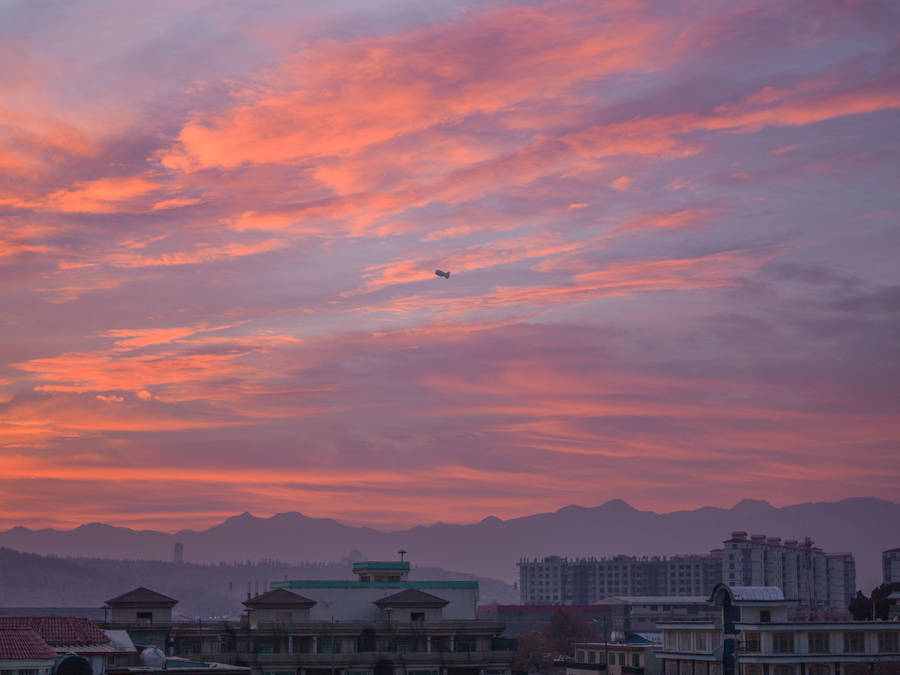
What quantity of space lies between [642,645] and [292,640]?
3498 cm

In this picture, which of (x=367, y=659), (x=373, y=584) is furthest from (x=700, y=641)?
(x=373, y=584)

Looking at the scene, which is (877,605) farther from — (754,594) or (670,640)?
(754,594)

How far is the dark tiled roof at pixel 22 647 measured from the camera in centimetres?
6544

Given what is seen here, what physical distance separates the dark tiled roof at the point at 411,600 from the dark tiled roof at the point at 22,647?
47.4m

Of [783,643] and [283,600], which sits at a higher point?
[283,600]

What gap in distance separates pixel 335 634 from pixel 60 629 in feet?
119

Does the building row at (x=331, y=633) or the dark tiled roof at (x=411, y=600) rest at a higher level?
the dark tiled roof at (x=411, y=600)

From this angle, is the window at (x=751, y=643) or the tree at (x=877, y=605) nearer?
the window at (x=751, y=643)

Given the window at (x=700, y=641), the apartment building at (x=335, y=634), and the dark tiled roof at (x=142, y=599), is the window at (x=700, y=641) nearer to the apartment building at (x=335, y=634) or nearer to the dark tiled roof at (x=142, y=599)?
the apartment building at (x=335, y=634)

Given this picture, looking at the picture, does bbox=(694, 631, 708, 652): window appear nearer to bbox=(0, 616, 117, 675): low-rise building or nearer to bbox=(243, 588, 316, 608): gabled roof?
bbox=(243, 588, 316, 608): gabled roof

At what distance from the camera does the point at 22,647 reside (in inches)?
2611

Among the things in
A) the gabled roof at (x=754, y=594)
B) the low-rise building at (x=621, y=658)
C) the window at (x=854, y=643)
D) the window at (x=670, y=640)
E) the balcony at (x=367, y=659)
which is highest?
the gabled roof at (x=754, y=594)

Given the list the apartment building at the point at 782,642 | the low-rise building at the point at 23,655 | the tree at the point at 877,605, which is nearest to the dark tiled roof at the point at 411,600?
the apartment building at the point at 782,642

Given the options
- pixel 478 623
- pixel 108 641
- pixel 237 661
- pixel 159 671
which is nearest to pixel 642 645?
pixel 478 623
